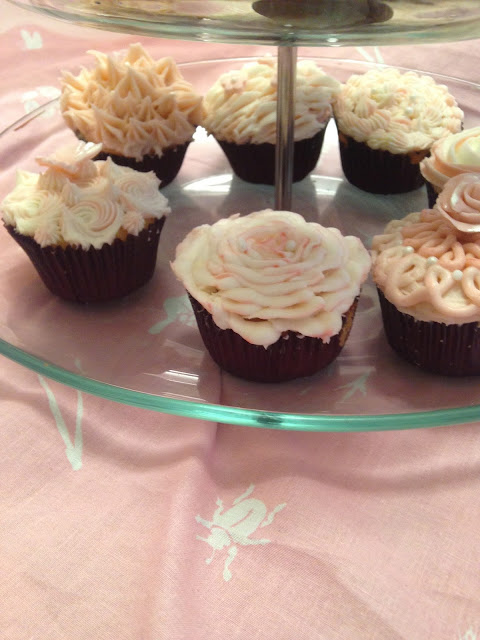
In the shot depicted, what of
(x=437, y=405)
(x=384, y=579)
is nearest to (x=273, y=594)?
(x=384, y=579)

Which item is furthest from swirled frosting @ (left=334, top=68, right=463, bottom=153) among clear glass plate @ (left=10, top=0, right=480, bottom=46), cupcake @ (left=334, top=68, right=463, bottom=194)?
clear glass plate @ (left=10, top=0, right=480, bottom=46)

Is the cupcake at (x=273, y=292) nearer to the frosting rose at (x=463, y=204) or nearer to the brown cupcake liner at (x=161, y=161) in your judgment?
the frosting rose at (x=463, y=204)

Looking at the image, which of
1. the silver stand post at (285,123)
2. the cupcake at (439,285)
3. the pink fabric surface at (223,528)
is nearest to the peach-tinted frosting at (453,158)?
the cupcake at (439,285)

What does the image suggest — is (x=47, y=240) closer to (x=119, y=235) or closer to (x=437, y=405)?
(x=119, y=235)

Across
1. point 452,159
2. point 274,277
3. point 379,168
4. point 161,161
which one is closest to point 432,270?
point 274,277

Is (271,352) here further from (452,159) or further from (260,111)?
(260,111)

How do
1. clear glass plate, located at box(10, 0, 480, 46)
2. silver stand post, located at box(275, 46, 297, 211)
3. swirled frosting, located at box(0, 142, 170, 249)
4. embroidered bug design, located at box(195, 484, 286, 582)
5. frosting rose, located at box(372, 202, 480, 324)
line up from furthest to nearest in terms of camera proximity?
silver stand post, located at box(275, 46, 297, 211)
swirled frosting, located at box(0, 142, 170, 249)
frosting rose, located at box(372, 202, 480, 324)
embroidered bug design, located at box(195, 484, 286, 582)
clear glass plate, located at box(10, 0, 480, 46)

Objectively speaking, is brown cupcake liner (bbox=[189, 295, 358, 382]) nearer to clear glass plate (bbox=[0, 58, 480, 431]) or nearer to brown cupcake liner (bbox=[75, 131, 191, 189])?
clear glass plate (bbox=[0, 58, 480, 431])
